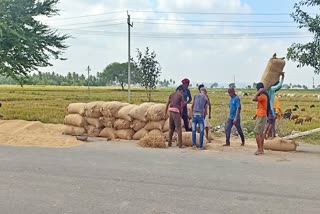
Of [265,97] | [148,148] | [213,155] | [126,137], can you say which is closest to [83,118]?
[126,137]

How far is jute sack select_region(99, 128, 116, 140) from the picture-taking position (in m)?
13.6

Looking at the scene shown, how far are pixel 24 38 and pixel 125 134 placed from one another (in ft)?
25.4

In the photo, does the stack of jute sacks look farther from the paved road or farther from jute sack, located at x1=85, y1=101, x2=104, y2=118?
the paved road

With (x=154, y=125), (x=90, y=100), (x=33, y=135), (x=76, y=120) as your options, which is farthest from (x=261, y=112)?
(x=90, y=100)

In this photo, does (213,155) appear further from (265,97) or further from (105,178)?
(105,178)

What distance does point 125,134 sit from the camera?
13375 mm

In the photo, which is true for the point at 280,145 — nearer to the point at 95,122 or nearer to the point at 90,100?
the point at 95,122

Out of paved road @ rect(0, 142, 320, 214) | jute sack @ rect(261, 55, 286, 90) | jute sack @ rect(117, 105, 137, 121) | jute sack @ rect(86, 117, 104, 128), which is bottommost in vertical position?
paved road @ rect(0, 142, 320, 214)

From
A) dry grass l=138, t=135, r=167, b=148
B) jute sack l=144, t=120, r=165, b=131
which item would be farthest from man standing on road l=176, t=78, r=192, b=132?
dry grass l=138, t=135, r=167, b=148

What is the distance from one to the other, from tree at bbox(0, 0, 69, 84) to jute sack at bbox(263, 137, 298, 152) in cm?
1141

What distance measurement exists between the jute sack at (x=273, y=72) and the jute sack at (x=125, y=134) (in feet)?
14.2

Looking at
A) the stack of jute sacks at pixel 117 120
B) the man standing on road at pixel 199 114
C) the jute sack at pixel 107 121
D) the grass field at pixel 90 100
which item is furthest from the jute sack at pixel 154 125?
the grass field at pixel 90 100

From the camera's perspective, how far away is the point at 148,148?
11477mm

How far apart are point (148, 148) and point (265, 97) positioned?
3.35 m
